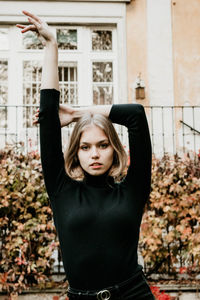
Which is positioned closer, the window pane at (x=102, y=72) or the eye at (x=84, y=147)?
the eye at (x=84, y=147)

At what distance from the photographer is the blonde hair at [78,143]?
1.73m

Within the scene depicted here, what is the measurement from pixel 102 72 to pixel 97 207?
22.0 ft

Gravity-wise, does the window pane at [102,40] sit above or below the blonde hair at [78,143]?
above

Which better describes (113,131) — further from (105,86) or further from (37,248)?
(105,86)

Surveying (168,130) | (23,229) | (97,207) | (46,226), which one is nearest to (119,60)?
(168,130)

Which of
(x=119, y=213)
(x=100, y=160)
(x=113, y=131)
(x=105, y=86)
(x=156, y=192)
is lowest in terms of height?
(x=156, y=192)

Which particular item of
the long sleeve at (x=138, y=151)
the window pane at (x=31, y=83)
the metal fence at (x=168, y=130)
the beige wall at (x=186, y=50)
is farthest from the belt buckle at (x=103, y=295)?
the window pane at (x=31, y=83)

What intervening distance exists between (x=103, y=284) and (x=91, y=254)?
0.42 ft

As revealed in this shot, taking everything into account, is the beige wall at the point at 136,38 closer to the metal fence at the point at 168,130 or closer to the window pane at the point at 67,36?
the metal fence at the point at 168,130

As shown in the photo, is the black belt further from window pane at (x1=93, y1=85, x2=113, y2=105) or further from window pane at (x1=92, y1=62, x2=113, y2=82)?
window pane at (x1=92, y1=62, x2=113, y2=82)

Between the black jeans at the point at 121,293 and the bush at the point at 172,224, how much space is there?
2.66 meters

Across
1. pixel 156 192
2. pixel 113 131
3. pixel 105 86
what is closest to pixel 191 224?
pixel 156 192

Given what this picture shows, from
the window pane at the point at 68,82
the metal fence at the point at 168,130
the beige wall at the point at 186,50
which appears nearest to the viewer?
the metal fence at the point at 168,130

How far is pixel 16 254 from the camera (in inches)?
166
